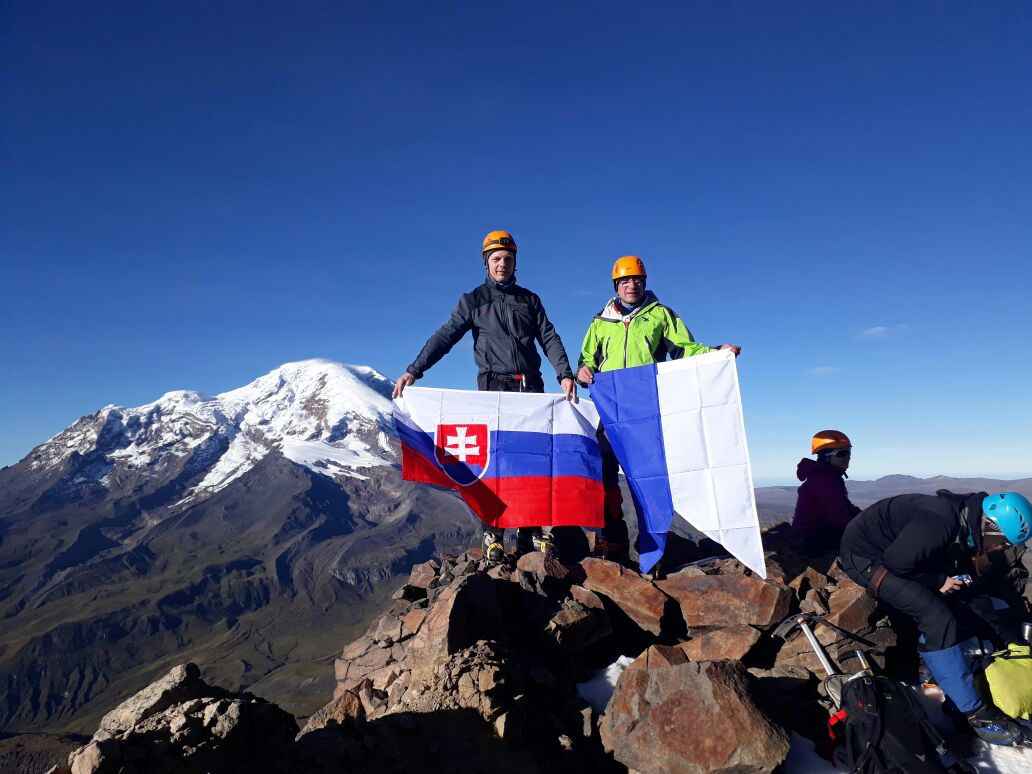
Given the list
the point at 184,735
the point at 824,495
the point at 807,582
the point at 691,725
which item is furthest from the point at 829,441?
the point at 184,735

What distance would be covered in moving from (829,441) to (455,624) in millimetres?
8362

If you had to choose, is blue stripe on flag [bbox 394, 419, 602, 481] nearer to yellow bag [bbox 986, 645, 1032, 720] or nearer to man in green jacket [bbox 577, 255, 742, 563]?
man in green jacket [bbox 577, 255, 742, 563]

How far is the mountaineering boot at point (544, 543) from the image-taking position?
1020 centimetres

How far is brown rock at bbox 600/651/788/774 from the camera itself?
5.61 metres

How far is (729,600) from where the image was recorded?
8.50 metres

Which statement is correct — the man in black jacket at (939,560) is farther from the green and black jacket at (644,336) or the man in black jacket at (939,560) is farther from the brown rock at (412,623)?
the brown rock at (412,623)

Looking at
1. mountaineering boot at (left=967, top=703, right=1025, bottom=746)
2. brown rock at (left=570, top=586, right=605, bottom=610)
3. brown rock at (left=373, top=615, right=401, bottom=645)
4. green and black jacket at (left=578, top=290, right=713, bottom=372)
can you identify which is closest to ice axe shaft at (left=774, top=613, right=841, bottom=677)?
mountaineering boot at (left=967, top=703, right=1025, bottom=746)

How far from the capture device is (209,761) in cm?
455

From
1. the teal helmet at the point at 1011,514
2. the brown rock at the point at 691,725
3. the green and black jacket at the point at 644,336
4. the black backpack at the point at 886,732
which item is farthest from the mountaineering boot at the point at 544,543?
the teal helmet at the point at 1011,514

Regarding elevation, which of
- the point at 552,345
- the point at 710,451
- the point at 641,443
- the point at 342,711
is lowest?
the point at 342,711

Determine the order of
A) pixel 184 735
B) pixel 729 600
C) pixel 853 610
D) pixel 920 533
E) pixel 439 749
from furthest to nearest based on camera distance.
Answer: pixel 729 600, pixel 853 610, pixel 920 533, pixel 439 749, pixel 184 735

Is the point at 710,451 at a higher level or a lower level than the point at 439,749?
higher

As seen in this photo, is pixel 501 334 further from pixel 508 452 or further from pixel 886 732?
pixel 886 732

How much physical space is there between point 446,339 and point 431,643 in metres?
5.07
